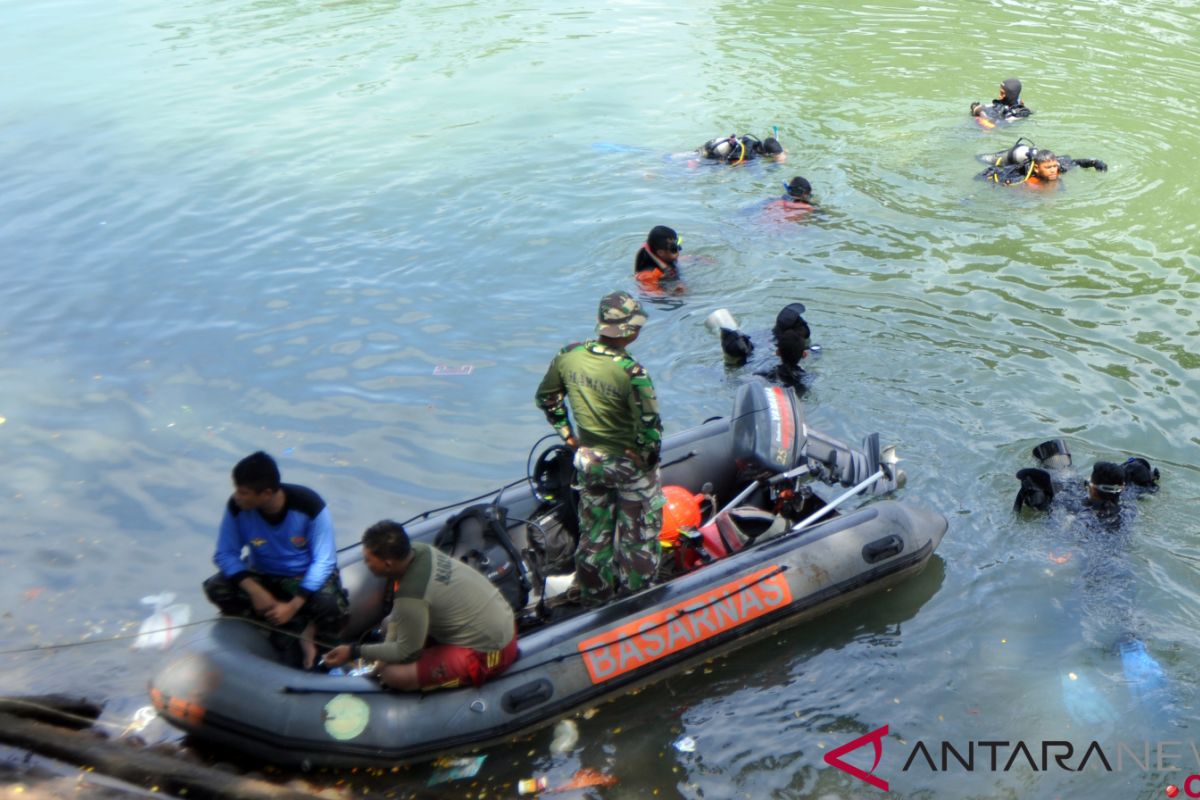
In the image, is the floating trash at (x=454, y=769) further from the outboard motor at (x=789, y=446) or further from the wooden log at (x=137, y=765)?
the outboard motor at (x=789, y=446)

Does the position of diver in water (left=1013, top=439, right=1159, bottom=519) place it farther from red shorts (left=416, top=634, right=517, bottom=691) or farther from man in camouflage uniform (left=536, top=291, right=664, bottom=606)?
red shorts (left=416, top=634, right=517, bottom=691)

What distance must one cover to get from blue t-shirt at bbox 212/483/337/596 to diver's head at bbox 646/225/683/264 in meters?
5.11

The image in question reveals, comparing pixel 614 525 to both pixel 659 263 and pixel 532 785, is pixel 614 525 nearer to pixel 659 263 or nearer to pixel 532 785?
pixel 532 785

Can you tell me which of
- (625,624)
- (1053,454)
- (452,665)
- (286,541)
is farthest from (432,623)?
(1053,454)

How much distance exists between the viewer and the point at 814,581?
654 centimetres

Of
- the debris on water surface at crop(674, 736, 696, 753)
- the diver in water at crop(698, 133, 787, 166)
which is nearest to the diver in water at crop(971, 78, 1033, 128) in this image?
the diver in water at crop(698, 133, 787, 166)

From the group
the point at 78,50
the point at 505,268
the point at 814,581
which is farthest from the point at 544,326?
the point at 78,50

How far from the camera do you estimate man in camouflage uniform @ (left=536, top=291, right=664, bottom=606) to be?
18.9ft

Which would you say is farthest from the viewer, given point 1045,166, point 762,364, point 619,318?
point 1045,166

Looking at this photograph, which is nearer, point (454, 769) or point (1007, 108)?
point (454, 769)

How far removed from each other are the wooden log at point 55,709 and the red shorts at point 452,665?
81.3 inches

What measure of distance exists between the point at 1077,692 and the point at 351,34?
60.5 ft

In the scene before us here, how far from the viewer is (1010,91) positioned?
1410cm

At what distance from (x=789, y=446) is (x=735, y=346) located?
250 centimetres
